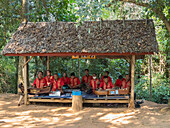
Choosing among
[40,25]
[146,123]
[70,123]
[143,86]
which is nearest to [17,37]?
[40,25]

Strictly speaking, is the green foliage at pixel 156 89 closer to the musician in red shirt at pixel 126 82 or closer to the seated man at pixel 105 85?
the musician in red shirt at pixel 126 82

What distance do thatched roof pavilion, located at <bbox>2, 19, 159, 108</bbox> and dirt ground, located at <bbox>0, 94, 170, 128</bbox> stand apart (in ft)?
3.79

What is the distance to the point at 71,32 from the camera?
10477 millimetres

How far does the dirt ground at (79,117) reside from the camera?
24.5 feet

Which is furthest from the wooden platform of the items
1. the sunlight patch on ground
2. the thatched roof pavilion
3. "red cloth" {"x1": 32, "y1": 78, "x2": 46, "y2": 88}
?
the sunlight patch on ground

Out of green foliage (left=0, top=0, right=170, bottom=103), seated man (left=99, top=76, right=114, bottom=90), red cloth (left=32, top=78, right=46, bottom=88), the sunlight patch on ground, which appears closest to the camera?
the sunlight patch on ground

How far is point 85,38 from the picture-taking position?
1005 centimetres

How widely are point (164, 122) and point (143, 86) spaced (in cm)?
812

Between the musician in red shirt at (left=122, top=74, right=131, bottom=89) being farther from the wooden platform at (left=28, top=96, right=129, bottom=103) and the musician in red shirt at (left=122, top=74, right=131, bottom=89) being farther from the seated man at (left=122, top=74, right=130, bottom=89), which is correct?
the wooden platform at (left=28, top=96, right=129, bottom=103)

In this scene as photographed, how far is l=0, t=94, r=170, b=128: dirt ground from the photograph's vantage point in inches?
294

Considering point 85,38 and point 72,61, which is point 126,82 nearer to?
point 85,38

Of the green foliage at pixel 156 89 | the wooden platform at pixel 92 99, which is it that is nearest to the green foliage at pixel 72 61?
the green foliage at pixel 156 89

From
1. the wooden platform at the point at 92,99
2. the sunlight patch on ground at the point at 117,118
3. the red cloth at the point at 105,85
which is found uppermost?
the red cloth at the point at 105,85

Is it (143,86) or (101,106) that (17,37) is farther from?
(143,86)
